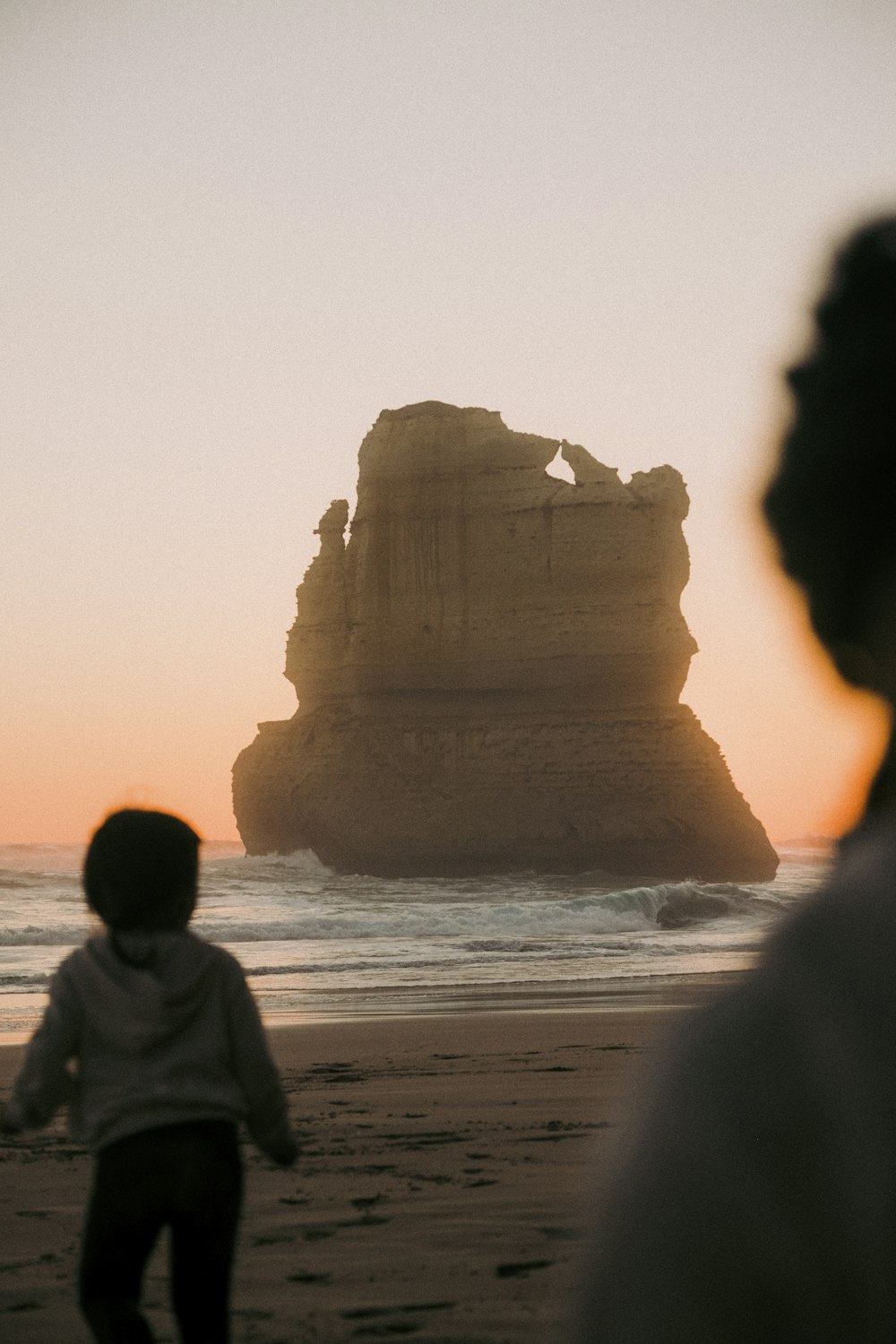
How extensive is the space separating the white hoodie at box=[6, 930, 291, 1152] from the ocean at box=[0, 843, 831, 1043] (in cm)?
215

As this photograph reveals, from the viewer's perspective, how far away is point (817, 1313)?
66 cm

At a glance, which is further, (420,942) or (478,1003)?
(420,942)

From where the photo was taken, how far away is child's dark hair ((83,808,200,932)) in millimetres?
3002

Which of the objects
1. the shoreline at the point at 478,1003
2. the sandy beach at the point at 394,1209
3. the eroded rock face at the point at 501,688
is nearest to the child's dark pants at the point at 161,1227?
the sandy beach at the point at 394,1209

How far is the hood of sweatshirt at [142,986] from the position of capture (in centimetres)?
295

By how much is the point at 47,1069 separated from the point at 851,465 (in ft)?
7.91

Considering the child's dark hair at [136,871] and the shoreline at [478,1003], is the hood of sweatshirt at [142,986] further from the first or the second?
the shoreline at [478,1003]

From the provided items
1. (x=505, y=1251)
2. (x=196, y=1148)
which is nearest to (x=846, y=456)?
(x=196, y=1148)

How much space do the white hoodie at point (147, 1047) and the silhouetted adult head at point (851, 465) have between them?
224 centimetres

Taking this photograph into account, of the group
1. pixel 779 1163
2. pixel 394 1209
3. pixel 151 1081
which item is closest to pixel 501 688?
pixel 394 1209

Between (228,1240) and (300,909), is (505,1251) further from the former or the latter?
(300,909)

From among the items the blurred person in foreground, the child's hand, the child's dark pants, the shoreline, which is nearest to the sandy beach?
the child's hand

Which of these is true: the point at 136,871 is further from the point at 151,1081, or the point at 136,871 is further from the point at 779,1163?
the point at 779,1163

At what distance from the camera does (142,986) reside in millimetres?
2975
